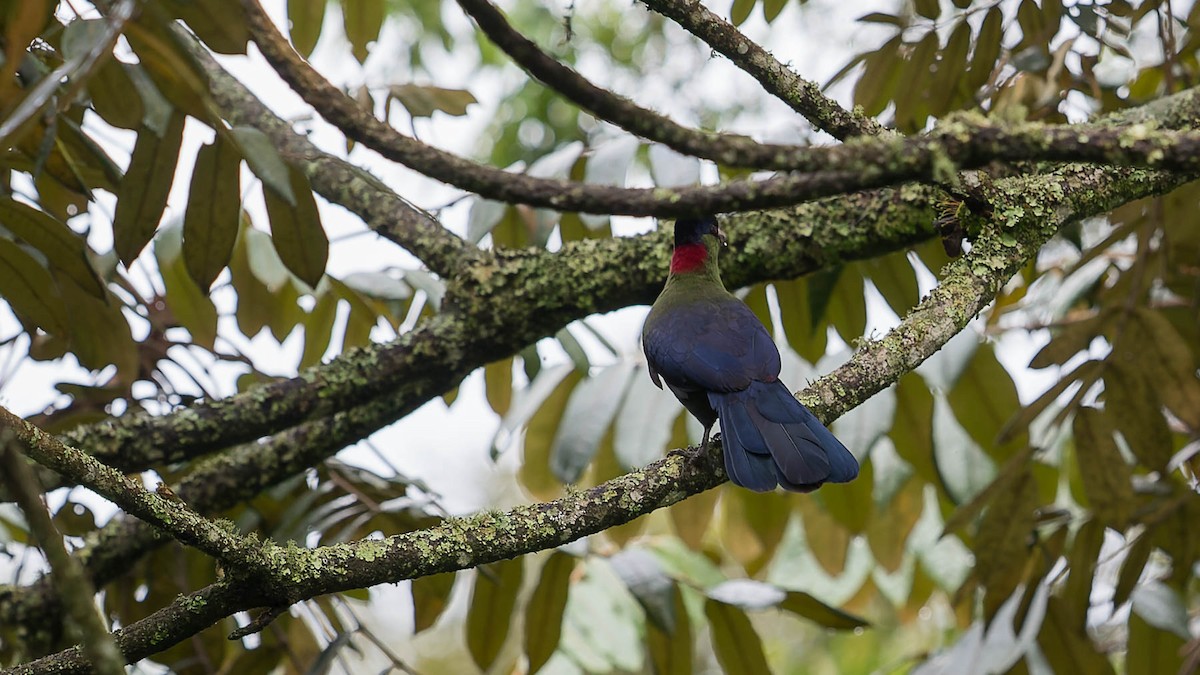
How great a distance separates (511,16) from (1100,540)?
5956mm

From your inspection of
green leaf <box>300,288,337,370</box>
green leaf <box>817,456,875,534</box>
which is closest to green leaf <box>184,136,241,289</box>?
green leaf <box>300,288,337,370</box>

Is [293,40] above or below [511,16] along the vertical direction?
below

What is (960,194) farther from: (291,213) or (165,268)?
(165,268)

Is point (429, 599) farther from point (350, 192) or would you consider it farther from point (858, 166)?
point (858, 166)

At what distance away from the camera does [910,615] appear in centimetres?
378

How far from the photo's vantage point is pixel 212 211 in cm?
199

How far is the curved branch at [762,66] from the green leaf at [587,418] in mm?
1198

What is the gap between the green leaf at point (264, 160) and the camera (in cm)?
183

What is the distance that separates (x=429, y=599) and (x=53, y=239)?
1220mm

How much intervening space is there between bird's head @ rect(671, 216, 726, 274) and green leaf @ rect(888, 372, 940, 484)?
0.61 m

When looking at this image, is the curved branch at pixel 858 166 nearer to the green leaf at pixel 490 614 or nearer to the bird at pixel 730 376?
the bird at pixel 730 376

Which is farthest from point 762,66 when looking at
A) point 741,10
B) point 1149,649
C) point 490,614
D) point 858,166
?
point 1149,649

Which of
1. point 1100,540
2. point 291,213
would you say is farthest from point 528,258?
point 1100,540

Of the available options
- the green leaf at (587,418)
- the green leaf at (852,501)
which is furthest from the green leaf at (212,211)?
the green leaf at (852,501)
